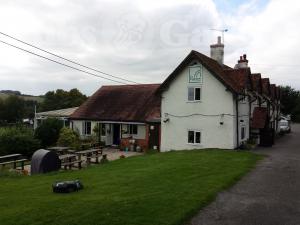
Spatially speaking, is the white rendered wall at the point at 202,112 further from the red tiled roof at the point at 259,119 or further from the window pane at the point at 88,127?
the window pane at the point at 88,127

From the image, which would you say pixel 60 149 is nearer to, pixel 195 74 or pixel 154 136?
pixel 154 136

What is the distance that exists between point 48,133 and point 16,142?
5011 millimetres

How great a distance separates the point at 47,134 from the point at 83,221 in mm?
23353

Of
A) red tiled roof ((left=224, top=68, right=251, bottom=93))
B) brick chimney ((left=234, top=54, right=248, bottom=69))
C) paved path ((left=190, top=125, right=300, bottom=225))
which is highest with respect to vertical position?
brick chimney ((left=234, top=54, right=248, bottom=69))

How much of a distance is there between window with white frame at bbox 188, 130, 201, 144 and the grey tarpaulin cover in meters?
10.7

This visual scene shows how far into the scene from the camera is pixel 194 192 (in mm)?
10328

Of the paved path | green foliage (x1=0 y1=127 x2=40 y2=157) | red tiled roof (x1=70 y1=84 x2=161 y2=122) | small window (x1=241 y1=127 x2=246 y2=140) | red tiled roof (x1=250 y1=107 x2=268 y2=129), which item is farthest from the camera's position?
red tiled roof (x1=70 y1=84 x2=161 y2=122)

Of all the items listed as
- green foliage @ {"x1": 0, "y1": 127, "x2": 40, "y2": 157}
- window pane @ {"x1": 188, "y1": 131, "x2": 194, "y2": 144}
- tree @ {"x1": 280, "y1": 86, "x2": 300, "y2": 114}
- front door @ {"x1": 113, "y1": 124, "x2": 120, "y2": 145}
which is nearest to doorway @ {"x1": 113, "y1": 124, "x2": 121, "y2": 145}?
Result: front door @ {"x1": 113, "y1": 124, "x2": 120, "y2": 145}

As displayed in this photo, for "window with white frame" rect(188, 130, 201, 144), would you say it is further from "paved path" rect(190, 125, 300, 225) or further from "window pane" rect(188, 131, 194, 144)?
"paved path" rect(190, 125, 300, 225)

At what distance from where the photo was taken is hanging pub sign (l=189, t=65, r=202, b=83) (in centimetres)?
2459

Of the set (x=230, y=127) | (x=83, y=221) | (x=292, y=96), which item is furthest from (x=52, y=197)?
(x=292, y=96)

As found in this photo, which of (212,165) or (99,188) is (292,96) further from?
(99,188)

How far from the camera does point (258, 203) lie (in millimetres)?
9750

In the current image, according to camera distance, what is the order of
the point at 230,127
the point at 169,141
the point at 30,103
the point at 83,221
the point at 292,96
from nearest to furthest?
the point at 83,221, the point at 230,127, the point at 169,141, the point at 292,96, the point at 30,103
